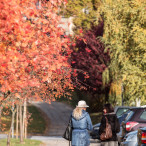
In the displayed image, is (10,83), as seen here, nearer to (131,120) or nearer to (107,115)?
(107,115)

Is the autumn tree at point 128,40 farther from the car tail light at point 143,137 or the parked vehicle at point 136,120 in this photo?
the car tail light at point 143,137

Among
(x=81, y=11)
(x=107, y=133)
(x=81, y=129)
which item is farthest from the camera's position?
(x=81, y=11)

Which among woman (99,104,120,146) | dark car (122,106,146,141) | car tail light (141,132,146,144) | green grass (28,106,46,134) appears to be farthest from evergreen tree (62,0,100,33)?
car tail light (141,132,146,144)

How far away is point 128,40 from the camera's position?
25.8 meters

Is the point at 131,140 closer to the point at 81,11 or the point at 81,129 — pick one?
the point at 81,129

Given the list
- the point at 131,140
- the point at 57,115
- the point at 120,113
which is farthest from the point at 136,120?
the point at 57,115

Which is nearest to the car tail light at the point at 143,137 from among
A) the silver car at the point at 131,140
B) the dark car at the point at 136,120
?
the silver car at the point at 131,140

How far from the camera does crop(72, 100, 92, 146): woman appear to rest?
11.6 meters

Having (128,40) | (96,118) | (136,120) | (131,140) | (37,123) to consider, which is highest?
(128,40)

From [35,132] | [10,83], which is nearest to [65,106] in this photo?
[35,132]

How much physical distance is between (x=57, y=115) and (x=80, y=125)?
31417 mm

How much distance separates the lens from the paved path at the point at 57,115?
34.2 meters

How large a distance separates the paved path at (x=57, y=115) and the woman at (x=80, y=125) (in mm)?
20252

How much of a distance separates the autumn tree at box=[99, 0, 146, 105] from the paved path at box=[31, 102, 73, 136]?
8.36 meters
